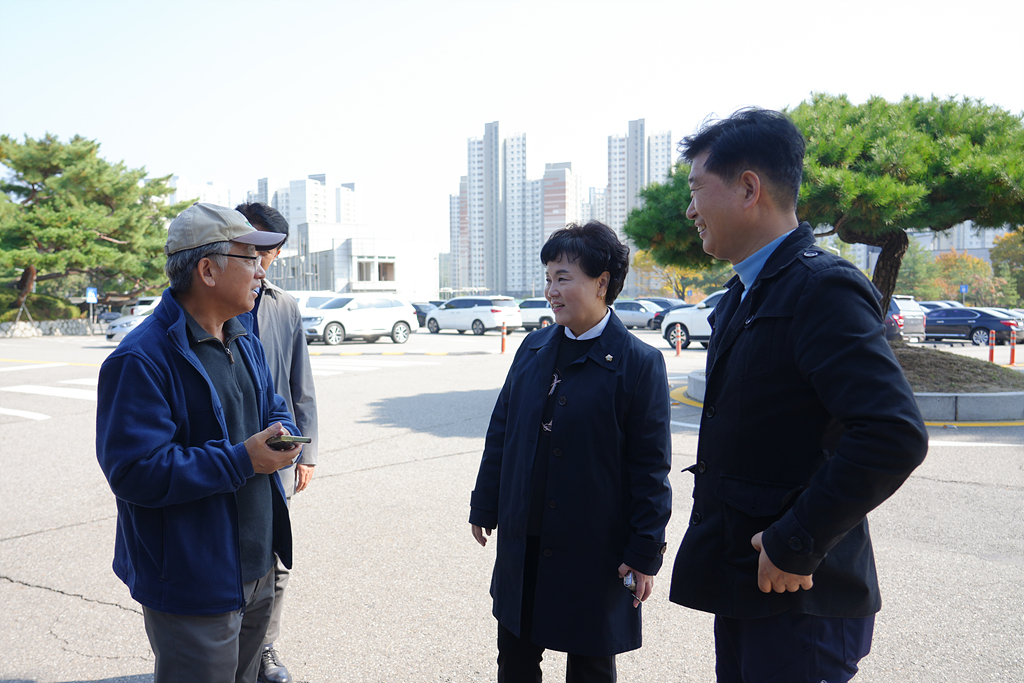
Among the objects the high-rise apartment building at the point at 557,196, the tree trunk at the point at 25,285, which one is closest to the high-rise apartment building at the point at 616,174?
the high-rise apartment building at the point at 557,196

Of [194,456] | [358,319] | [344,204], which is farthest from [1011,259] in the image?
[344,204]

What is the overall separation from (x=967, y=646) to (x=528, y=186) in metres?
104

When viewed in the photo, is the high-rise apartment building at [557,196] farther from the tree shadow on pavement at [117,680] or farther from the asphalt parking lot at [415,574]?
the tree shadow on pavement at [117,680]

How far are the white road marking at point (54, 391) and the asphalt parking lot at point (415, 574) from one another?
3.54 metres

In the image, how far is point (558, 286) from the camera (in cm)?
241

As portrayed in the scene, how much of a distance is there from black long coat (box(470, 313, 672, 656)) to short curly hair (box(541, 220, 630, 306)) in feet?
0.89

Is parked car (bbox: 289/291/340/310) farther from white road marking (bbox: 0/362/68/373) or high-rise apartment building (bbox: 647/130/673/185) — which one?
high-rise apartment building (bbox: 647/130/673/185)

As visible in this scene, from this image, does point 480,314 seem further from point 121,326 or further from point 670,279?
point 670,279

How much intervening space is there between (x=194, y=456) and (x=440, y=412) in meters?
7.66

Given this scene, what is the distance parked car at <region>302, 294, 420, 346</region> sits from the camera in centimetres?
2219

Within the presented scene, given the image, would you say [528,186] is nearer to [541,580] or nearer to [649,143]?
[649,143]

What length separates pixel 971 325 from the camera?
23.6 meters

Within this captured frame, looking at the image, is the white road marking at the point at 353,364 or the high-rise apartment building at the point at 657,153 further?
the high-rise apartment building at the point at 657,153

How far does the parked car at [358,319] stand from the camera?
874 inches
